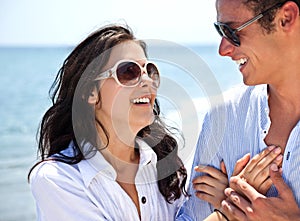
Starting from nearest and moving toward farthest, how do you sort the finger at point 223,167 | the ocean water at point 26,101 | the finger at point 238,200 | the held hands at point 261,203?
the held hands at point 261,203, the finger at point 238,200, the finger at point 223,167, the ocean water at point 26,101

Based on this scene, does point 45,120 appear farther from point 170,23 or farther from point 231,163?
point 170,23

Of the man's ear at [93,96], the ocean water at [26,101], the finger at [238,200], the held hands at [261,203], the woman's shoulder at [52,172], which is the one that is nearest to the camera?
the held hands at [261,203]

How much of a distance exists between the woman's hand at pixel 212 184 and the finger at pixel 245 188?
0.34ft

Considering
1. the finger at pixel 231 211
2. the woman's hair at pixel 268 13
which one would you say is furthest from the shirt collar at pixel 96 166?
the woman's hair at pixel 268 13

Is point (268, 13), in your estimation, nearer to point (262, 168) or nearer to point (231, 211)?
point (262, 168)

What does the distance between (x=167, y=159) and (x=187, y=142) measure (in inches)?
14.6

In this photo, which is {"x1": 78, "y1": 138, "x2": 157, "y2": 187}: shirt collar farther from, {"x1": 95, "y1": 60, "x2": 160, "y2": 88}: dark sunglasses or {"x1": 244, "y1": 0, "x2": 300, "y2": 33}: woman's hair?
{"x1": 244, "y1": 0, "x2": 300, "y2": 33}: woman's hair

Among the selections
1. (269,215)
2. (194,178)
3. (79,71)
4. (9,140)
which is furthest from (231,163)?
(9,140)

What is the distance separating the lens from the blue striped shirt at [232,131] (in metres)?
2.75

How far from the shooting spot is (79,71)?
9.48 ft

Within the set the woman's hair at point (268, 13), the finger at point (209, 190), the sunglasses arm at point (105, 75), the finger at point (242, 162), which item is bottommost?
the finger at point (209, 190)

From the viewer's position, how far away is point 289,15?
105 inches

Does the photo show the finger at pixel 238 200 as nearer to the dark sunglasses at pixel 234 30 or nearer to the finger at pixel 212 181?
the finger at pixel 212 181

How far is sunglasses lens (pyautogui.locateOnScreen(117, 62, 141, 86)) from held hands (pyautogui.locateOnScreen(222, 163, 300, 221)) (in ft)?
2.01
